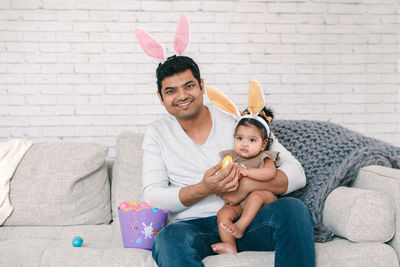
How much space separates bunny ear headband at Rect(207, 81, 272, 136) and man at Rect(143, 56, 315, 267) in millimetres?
82

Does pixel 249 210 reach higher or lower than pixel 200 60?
lower

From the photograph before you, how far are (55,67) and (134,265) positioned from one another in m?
1.82

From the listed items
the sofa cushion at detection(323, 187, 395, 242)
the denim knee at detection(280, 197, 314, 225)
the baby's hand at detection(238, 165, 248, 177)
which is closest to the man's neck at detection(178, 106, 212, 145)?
the baby's hand at detection(238, 165, 248, 177)

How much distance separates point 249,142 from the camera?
155cm

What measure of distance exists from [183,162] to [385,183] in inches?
30.3

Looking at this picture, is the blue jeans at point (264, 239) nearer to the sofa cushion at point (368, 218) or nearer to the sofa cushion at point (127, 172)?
the sofa cushion at point (368, 218)

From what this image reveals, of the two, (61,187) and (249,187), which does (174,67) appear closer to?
(249,187)

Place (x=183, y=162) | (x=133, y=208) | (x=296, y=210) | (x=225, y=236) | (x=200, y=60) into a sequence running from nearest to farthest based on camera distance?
(x=296, y=210)
(x=225, y=236)
(x=133, y=208)
(x=183, y=162)
(x=200, y=60)

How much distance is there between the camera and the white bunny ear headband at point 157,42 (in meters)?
1.59

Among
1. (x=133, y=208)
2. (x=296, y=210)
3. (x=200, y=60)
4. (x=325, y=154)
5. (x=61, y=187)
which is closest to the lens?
(x=296, y=210)

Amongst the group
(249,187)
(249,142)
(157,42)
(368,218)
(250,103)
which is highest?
(157,42)

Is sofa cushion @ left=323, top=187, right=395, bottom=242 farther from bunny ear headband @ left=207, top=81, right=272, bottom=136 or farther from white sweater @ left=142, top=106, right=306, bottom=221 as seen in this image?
bunny ear headband @ left=207, top=81, right=272, bottom=136

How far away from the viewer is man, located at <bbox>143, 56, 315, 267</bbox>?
1267 millimetres

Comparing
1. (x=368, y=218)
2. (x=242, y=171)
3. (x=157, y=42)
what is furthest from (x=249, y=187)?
(x=157, y=42)
